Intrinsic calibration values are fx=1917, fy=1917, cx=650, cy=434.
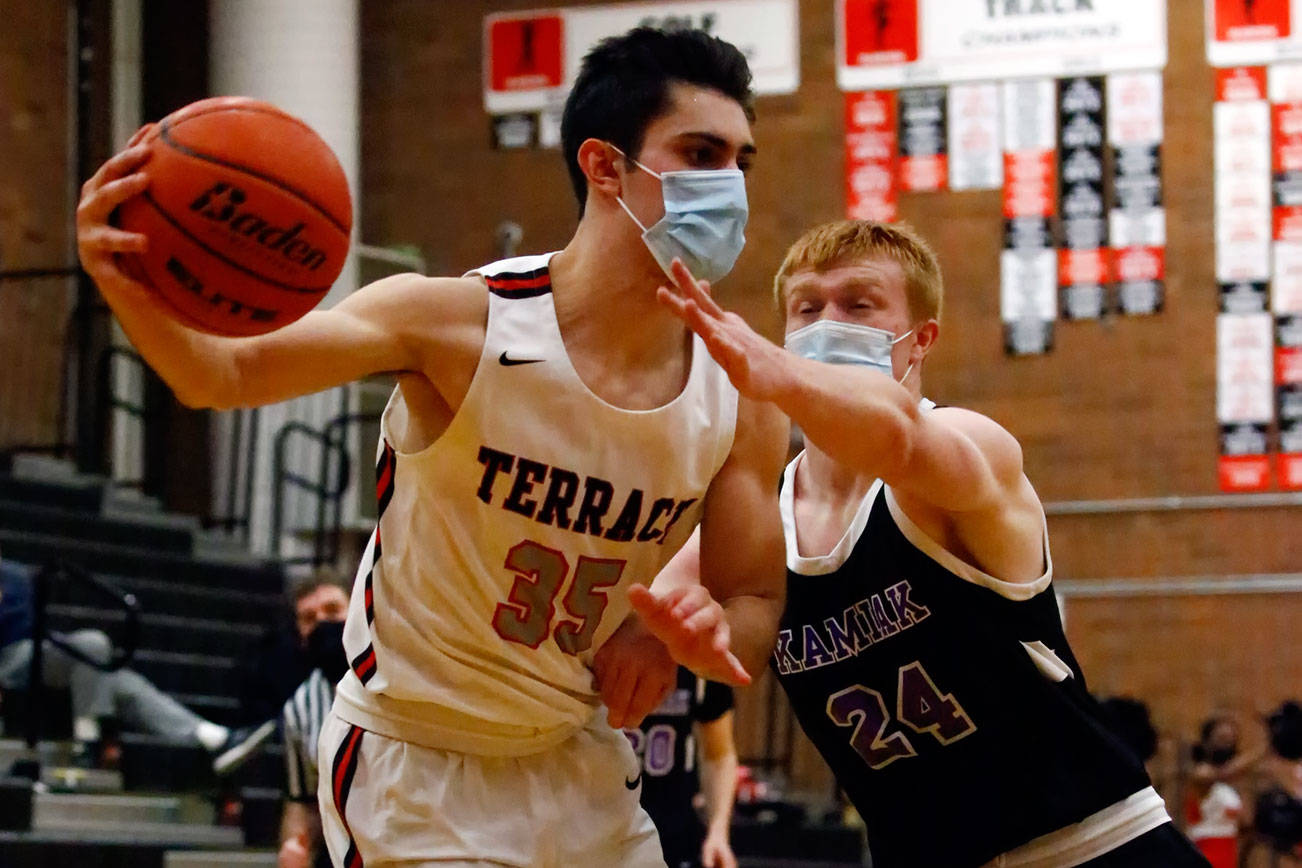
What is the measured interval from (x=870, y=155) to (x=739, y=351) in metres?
9.93

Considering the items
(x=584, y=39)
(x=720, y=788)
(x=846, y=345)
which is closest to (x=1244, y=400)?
(x=584, y=39)

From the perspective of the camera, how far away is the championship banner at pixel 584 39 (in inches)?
505

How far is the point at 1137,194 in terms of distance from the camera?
12.3 metres

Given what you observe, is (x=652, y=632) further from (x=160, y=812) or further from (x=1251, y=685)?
(x=1251, y=685)

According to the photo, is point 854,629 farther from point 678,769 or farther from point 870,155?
point 870,155

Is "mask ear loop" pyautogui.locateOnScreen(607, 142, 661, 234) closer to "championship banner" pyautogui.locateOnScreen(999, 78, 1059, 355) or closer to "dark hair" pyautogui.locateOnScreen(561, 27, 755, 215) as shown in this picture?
"dark hair" pyautogui.locateOnScreen(561, 27, 755, 215)

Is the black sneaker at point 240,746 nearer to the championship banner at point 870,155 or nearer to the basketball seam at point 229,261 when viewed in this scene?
the basketball seam at point 229,261

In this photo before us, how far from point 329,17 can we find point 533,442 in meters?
10.1

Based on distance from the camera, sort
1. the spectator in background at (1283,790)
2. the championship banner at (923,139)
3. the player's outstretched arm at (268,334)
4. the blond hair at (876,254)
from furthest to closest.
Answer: the championship banner at (923,139)
the spectator in background at (1283,790)
the blond hair at (876,254)
the player's outstretched arm at (268,334)

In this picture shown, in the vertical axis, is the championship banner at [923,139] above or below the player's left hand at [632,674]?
above

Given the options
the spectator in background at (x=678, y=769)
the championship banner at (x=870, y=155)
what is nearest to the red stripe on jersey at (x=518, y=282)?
the spectator in background at (x=678, y=769)

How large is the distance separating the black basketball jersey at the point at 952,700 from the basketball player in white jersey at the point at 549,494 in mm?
190

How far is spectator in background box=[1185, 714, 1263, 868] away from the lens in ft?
34.9

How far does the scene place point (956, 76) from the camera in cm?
1238
